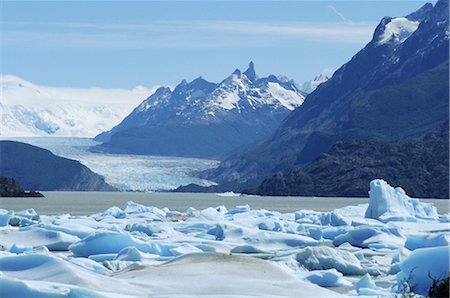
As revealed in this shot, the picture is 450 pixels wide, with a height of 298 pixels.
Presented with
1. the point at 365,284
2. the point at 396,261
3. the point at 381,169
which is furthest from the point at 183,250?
the point at 381,169

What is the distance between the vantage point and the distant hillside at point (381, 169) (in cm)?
17888

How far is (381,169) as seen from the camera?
183875 millimetres

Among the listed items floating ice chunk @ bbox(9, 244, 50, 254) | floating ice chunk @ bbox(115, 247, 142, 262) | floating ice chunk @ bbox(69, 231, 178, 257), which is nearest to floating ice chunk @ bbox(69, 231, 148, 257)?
floating ice chunk @ bbox(69, 231, 178, 257)

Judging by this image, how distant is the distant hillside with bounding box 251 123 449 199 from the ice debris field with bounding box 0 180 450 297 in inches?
4921

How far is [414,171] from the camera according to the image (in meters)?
182

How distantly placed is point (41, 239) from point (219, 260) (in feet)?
49.8

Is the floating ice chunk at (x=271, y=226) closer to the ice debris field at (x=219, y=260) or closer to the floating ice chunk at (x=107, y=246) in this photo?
the ice debris field at (x=219, y=260)

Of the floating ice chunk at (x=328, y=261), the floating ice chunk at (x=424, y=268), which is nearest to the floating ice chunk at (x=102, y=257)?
the floating ice chunk at (x=328, y=261)

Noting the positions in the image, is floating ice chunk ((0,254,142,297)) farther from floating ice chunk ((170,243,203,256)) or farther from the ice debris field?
floating ice chunk ((170,243,203,256))

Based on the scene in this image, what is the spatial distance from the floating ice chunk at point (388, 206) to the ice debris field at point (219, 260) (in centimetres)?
250

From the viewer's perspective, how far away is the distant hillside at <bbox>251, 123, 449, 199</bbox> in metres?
179

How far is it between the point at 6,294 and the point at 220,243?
19342mm

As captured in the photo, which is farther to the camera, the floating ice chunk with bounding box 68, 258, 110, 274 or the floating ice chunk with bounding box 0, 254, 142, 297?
the floating ice chunk with bounding box 68, 258, 110, 274

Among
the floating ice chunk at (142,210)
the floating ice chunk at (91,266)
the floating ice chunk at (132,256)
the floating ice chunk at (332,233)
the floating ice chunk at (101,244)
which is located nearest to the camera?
the floating ice chunk at (91,266)
